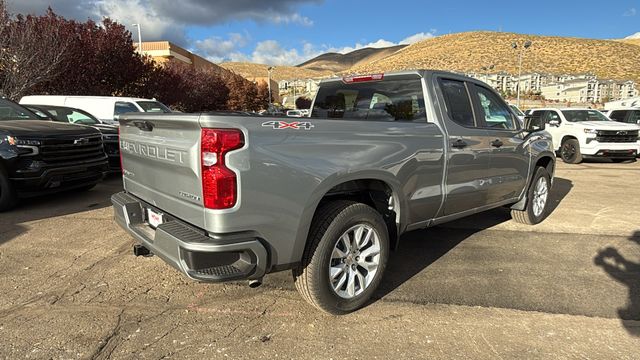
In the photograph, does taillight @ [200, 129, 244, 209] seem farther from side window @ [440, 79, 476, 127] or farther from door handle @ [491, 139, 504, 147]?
door handle @ [491, 139, 504, 147]

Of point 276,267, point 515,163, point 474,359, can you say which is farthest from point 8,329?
point 515,163

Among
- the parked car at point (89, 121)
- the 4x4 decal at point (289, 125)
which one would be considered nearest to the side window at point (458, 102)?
the 4x4 decal at point (289, 125)

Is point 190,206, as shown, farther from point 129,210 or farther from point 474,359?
point 474,359

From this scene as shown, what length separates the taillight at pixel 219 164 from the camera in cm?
262

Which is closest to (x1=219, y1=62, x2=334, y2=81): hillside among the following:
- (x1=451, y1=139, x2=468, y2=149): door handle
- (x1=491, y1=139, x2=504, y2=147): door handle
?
(x1=491, y1=139, x2=504, y2=147): door handle

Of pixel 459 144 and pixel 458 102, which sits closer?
pixel 459 144

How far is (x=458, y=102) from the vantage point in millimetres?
4402

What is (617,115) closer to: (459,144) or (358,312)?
(459,144)

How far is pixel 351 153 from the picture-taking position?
324 centimetres

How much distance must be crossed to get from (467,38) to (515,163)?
319ft

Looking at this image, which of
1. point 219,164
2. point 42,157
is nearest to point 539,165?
point 219,164

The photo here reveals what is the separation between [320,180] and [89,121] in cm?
954

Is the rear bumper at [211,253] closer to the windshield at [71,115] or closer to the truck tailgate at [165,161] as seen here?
the truck tailgate at [165,161]

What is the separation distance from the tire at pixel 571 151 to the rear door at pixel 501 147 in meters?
9.08
